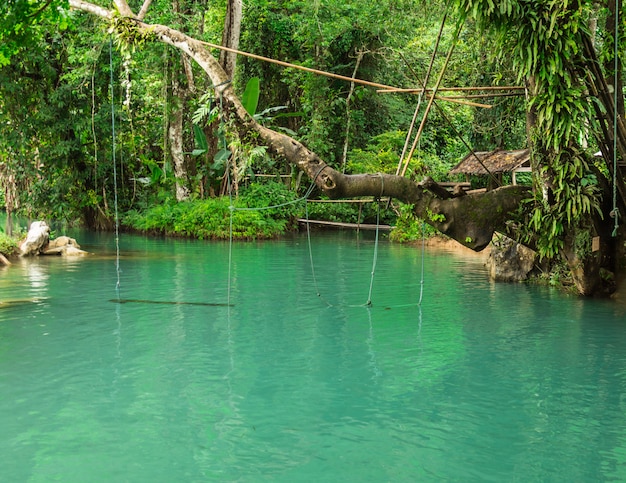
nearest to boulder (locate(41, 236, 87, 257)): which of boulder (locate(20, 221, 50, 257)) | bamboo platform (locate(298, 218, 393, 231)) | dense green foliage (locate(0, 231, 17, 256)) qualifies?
boulder (locate(20, 221, 50, 257))

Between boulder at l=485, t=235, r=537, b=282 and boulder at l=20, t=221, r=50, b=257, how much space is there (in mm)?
9462

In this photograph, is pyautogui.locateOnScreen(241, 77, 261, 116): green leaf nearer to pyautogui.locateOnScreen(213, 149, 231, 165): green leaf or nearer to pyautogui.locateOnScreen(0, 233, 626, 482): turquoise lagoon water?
pyautogui.locateOnScreen(213, 149, 231, 165): green leaf

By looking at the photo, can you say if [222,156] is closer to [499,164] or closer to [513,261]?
[513,261]

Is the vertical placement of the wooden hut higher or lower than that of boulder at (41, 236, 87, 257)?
higher

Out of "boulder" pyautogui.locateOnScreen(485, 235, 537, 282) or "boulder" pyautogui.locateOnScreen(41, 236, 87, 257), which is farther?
"boulder" pyautogui.locateOnScreen(41, 236, 87, 257)

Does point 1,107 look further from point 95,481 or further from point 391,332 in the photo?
point 95,481

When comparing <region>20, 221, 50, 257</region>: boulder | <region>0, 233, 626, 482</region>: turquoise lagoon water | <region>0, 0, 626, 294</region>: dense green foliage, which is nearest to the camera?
<region>0, 233, 626, 482</region>: turquoise lagoon water

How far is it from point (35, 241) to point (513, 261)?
980 cm

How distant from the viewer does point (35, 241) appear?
15.9 m

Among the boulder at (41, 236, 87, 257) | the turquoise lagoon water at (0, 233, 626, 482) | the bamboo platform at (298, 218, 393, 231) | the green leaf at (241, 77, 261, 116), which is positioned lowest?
the turquoise lagoon water at (0, 233, 626, 482)

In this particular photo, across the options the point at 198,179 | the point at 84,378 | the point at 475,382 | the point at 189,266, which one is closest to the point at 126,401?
the point at 84,378

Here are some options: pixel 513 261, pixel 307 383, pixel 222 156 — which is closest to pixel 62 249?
pixel 222 156

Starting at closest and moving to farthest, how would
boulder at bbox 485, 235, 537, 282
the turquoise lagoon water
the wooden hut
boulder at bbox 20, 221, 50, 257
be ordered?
the turquoise lagoon water < boulder at bbox 485, 235, 537, 282 < boulder at bbox 20, 221, 50, 257 < the wooden hut

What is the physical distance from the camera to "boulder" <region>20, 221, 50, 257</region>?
1583cm
